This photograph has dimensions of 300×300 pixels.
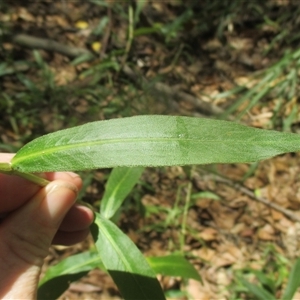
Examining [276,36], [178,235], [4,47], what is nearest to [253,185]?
[178,235]

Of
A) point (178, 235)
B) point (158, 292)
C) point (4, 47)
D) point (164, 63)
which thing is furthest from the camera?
point (164, 63)

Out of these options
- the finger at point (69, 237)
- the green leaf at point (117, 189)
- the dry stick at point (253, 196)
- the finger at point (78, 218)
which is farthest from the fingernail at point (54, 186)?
the dry stick at point (253, 196)

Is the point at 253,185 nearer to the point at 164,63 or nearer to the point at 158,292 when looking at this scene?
the point at 164,63

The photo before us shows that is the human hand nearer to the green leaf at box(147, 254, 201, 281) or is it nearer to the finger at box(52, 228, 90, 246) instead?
the finger at box(52, 228, 90, 246)

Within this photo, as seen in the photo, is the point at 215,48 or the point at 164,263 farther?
the point at 215,48

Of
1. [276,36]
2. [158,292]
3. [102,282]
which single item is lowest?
[102,282]

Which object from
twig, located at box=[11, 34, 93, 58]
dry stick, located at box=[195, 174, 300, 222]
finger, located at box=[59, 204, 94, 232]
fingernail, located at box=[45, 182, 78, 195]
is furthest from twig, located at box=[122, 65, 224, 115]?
fingernail, located at box=[45, 182, 78, 195]

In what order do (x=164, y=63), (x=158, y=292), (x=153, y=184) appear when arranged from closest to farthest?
(x=158, y=292), (x=153, y=184), (x=164, y=63)

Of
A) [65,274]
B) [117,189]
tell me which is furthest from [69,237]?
[117,189]
